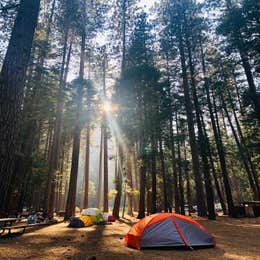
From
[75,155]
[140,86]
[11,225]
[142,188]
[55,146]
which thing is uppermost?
[140,86]

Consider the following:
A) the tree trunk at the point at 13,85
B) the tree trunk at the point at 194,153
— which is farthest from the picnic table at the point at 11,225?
the tree trunk at the point at 194,153

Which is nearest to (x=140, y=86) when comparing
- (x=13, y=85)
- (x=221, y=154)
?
(x=221, y=154)

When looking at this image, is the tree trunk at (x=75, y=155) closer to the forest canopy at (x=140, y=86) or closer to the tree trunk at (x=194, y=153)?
the forest canopy at (x=140, y=86)

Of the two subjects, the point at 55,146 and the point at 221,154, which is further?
the point at 55,146

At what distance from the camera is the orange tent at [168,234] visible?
19.3 feet

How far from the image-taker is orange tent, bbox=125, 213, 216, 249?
589 centimetres

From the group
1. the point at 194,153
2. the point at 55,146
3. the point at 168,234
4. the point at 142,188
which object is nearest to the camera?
the point at 168,234

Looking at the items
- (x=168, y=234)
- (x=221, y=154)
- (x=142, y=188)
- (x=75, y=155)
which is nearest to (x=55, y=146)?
(x=75, y=155)

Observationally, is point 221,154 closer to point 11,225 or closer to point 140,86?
point 140,86

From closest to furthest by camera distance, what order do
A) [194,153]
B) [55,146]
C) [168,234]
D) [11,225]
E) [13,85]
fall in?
[13,85] → [168,234] → [11,225] → [194,153] → [55,146]

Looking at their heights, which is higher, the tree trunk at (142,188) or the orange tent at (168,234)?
the tree trunk at (142,188)

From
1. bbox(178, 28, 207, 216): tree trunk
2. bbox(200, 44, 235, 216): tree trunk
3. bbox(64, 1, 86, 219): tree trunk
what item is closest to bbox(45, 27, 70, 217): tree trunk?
bbox(64, 1, 86, 219): tree trunk

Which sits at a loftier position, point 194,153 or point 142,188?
point 194,153

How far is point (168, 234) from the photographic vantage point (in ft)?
19.7
